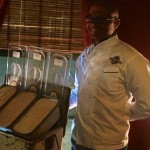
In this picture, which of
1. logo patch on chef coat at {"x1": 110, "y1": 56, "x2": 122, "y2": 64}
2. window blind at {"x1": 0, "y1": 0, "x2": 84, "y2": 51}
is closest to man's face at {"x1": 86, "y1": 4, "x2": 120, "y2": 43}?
logo patch on chef coat at {"x1": 110, "y1": 56, "x2": 122, "y2": 64}

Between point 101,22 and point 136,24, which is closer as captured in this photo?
point 101,22

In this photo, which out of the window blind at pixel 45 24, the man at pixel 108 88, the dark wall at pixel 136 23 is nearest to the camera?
the man at pixel 108 88

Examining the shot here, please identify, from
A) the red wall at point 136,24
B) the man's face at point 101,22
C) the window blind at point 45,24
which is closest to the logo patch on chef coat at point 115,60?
the man's face at point 101,22

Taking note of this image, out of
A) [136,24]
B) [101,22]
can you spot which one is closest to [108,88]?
[101,22]

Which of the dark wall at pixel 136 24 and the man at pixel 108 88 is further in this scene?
the dark wall at pixel 136 24

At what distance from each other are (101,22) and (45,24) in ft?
2.43

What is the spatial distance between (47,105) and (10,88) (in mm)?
254

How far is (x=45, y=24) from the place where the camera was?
2068mm

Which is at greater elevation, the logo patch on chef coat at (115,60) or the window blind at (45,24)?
the window blind at (45,24)

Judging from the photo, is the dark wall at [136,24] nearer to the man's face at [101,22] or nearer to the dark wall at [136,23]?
the dark wall at [136,23]

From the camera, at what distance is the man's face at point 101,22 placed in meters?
1.42

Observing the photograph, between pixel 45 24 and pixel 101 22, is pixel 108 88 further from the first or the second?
pixel 45 24

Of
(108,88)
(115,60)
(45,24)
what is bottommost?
(108,88)

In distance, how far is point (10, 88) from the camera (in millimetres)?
1500
